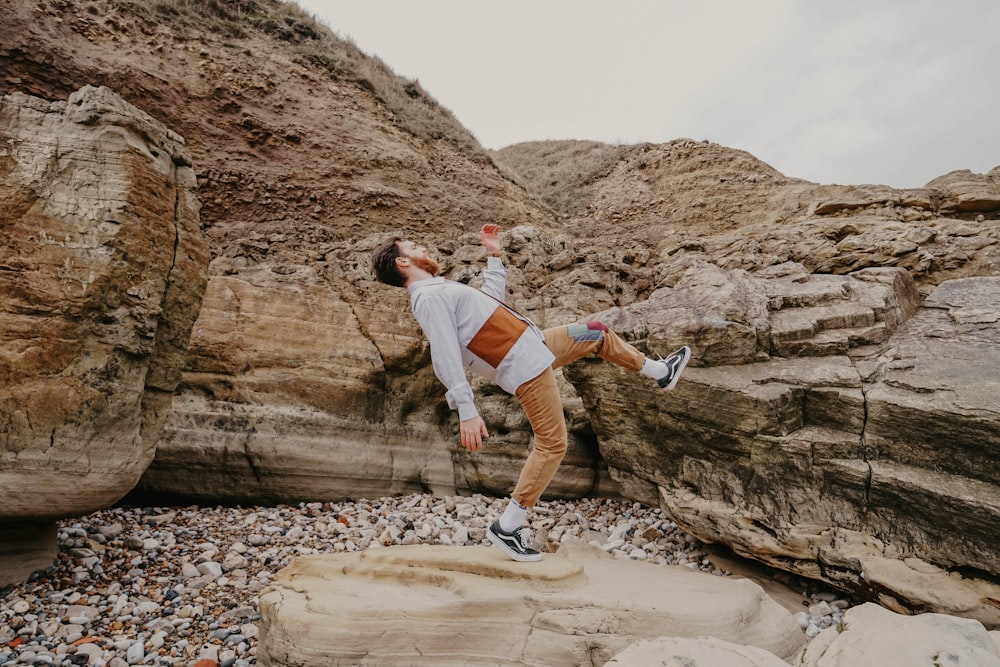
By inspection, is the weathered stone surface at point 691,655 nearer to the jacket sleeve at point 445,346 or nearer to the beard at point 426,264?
the jacket sleeve at point 445,346

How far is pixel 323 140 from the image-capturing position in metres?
12.4

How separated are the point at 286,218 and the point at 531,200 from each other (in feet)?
23.4

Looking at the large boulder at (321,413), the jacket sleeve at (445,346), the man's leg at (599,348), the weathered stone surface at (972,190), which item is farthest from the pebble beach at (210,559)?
the weathered stone surface at (972,190)

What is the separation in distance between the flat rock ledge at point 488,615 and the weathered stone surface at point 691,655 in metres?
0.42

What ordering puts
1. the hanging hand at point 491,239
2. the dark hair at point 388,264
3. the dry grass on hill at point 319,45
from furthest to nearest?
the dry grass on hill at point 319,45 < the hanging hand at point 491,239 < the dark hair at point 388,264

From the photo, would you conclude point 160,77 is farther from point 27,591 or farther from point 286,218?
point 27,591

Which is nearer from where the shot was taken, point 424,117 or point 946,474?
point 946,474

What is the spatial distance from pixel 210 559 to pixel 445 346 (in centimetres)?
307

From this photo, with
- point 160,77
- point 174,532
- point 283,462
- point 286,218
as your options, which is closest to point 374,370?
point 283,462

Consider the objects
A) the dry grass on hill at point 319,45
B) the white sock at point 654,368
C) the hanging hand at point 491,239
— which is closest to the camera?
the white sock at point 654,368

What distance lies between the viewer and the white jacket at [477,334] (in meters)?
3.79

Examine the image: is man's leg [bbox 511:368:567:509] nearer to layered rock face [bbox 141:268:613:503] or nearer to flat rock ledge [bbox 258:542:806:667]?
flat rock ledge [bbox 258:542:806:667]

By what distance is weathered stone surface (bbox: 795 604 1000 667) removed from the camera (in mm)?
2582

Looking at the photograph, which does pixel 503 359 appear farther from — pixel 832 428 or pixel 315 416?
pixel 315 416
